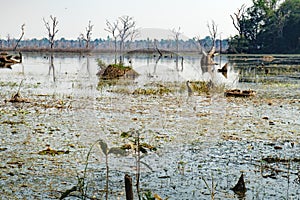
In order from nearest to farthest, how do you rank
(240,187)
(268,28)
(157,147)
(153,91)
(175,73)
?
(240,187), (157,147), (175,73), (153,91), (268,28)

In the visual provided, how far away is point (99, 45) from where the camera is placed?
130m

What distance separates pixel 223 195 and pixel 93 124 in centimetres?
314

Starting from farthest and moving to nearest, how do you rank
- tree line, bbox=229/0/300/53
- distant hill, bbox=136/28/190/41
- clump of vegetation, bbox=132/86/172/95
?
tree line, bbox=229/0/300/53
clump of vegetation, bbox=132/86/172/95
distant hill, bbox=136/28/190/41

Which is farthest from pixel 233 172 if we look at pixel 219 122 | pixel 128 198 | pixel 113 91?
pixel 113 91

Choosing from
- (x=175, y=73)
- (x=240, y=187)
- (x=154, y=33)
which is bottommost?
(x=240, y=187)

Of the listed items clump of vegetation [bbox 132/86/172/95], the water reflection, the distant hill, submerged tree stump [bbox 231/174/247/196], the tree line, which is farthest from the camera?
the tree line

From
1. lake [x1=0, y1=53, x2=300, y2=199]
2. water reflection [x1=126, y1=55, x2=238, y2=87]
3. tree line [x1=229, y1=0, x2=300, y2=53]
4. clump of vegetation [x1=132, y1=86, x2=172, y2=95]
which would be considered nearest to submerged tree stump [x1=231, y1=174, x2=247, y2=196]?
lake [x1=0, y1=53, x2=300, y2=199]

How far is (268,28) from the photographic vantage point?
5666 cm

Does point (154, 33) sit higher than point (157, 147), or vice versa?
point (154, 33)

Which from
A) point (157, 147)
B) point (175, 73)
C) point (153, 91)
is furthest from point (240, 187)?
point (153, 91)

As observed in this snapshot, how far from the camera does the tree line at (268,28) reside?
54.3 meters

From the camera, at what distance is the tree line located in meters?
54.3

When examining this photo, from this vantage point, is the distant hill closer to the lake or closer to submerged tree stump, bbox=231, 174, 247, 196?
the lake

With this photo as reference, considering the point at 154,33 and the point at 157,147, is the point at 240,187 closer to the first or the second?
the point at 157,147
